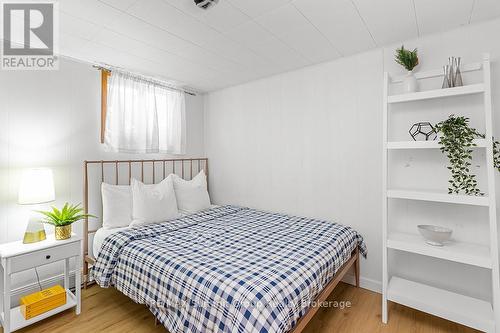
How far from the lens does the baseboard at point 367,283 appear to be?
2.43m

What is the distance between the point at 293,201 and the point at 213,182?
4.70ft

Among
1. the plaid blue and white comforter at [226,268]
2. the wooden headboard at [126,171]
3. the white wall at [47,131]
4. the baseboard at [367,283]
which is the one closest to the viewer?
the plaid blue and white comforter at [226,268]

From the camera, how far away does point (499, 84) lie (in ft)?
6.24

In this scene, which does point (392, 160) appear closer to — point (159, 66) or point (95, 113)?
point (159, 66)

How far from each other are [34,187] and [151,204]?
3.16ft

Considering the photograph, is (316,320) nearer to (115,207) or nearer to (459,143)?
(459,143)

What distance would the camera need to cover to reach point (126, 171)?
9.73 ft

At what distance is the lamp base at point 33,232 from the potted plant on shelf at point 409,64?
332 cm

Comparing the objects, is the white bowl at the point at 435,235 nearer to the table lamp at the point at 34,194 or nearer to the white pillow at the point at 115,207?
the white pillow at the point at 115,207

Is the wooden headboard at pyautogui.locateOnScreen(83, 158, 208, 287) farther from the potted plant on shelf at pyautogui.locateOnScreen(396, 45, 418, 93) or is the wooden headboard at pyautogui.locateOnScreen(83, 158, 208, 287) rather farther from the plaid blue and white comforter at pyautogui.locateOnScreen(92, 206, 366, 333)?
the potted plant on shelf at pyautogui.locateOnScreen(396, 45, 418, 93)

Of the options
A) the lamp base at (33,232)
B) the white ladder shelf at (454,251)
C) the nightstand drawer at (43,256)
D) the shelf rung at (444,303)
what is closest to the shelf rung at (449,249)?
the white ladder shelf at (454,251)

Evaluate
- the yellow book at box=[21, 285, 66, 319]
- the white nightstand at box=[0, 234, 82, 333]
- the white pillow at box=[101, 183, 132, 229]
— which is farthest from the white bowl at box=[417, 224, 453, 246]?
the yellow book at box=[21, 285, 66, 319]

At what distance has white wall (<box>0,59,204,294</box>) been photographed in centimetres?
214

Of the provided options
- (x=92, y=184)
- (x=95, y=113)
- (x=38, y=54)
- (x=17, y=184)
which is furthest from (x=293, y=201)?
(x=38, y=54)
